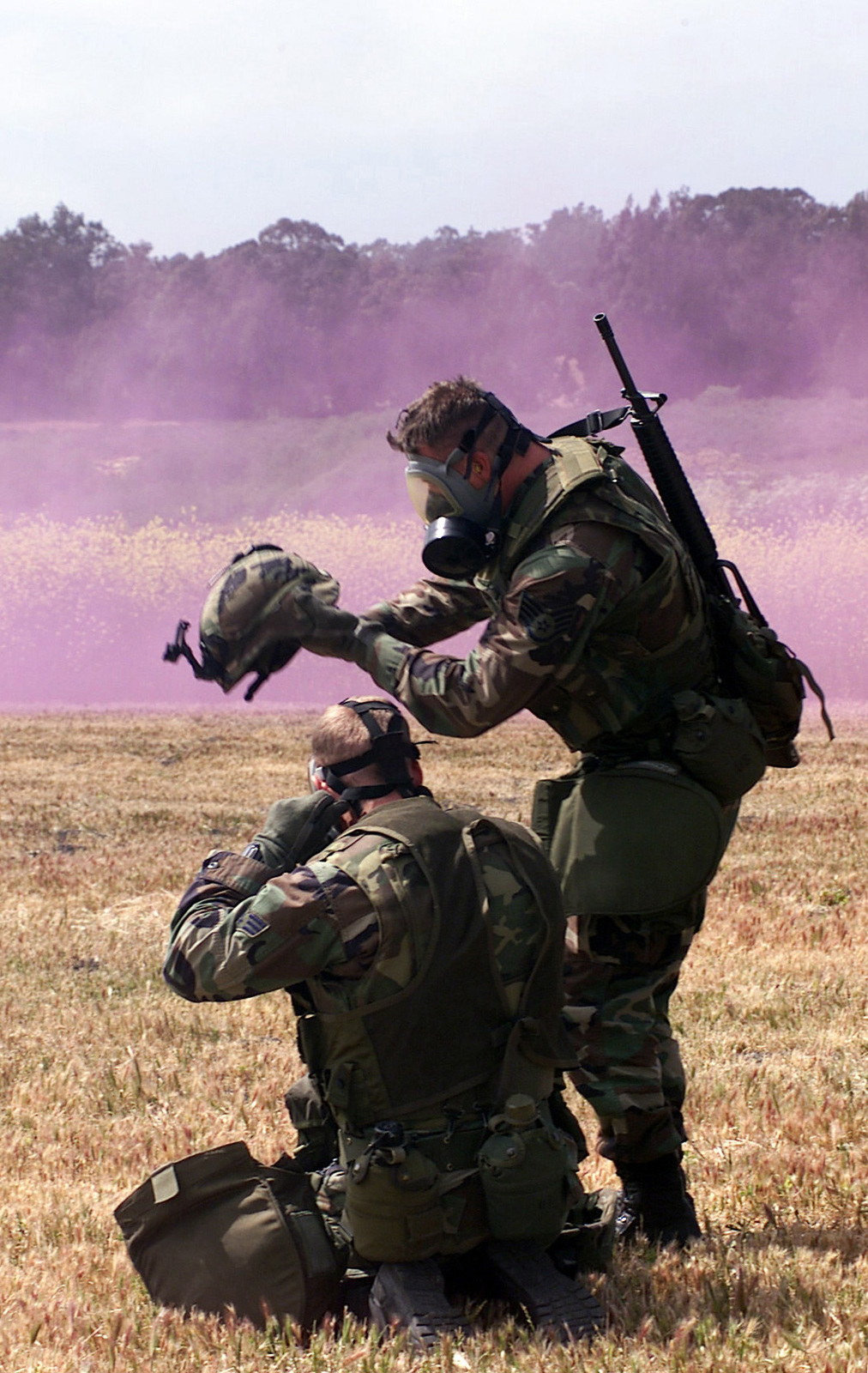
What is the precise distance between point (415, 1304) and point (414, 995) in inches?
30.4

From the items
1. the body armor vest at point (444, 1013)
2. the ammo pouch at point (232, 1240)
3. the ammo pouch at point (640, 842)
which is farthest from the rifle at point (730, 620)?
the ammo pouch at point (232, 1240)

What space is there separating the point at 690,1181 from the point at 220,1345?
2128mm

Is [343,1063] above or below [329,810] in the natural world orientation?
below

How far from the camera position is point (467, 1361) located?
344 centimetres

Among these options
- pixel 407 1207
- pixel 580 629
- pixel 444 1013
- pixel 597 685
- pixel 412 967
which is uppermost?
pixel 580 629

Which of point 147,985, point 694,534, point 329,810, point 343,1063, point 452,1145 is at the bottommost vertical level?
point 147,985

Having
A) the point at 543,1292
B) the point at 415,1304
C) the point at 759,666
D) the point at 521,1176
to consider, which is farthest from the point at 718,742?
the point at 415,1304

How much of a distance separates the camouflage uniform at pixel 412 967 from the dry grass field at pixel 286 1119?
1.67 feet

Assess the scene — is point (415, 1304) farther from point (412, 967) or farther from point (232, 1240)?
point (412, 967)

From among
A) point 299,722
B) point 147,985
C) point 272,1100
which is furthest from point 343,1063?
point 299,722

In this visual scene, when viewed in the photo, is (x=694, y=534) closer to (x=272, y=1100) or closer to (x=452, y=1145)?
(x=452, y=1145)

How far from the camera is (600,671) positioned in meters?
→ 4.25

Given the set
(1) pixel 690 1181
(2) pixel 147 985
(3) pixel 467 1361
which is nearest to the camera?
(3) pixel 467 1361

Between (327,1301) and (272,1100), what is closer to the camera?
(327,1301)
